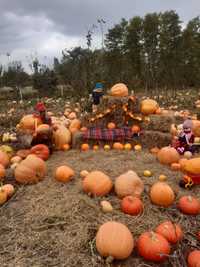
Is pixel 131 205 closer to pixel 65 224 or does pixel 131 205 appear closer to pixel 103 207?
pixel 103 207


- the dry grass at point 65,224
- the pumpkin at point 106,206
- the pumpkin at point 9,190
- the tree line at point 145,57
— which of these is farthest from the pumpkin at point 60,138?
the tree line at point 145,57

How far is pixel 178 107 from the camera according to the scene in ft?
35.4

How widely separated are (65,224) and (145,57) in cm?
1572

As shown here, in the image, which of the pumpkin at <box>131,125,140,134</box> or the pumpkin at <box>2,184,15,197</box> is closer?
the pumpkin at <box>2,184,15,197</box>

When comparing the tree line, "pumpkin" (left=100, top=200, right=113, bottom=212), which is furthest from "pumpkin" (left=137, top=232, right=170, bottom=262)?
the tree line

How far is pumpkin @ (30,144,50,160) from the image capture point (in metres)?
5.71

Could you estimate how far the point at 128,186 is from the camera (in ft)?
13.1

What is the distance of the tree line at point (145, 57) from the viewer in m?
16.4

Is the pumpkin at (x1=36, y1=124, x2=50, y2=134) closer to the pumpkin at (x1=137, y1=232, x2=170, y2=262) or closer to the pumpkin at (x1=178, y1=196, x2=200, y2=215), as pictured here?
the pumpkin at (x1=178, y1=196, x2=200, y2=215)

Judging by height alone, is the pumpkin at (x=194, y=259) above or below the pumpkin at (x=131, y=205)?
below

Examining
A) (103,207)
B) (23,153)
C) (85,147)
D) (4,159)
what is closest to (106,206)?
(103,207)

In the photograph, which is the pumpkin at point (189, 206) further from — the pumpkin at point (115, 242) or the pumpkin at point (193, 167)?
the pumpkin at point (115, 242)

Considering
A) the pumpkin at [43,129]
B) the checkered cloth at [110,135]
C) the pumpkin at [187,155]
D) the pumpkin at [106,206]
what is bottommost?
the pumpkin at [106,206]

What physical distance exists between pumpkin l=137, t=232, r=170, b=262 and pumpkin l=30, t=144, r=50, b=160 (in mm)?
2954
